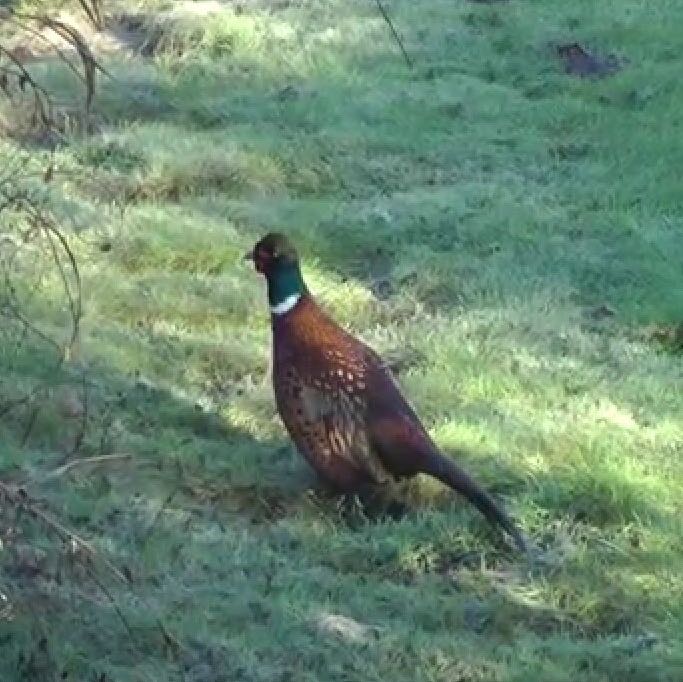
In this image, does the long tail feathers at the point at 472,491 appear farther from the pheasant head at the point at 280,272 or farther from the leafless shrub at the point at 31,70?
the leafless shrub at the point at 31,70

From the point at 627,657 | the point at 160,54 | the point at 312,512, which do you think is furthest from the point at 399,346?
the point at 160,54

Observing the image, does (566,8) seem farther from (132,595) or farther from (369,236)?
(132,595)

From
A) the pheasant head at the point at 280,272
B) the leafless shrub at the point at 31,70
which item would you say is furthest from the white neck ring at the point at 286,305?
the leafless shrub at the point at 31,70

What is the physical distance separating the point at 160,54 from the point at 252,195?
6.88 ft

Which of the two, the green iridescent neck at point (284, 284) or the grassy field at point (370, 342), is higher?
the green iridescent neck at point (284, 284)

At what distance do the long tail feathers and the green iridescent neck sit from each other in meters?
0.81

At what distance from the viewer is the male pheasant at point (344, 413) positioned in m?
6.50

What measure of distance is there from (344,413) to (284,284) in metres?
0.57

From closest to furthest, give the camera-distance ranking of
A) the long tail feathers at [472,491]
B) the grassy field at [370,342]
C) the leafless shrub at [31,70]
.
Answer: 1. the leafless shrub at [31,70]
2. the grassy field at [370,342]
3. the long tail feathers at [472,491]

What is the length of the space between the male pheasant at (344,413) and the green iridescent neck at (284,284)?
91mm

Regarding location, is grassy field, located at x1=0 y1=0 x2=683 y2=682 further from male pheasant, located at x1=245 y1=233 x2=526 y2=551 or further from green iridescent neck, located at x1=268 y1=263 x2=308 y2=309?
green iridescent neck, located at x1=268 y1=263 x2=308 y2=309

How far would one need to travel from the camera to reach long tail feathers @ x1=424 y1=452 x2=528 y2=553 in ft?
20.5

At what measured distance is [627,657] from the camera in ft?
18.3

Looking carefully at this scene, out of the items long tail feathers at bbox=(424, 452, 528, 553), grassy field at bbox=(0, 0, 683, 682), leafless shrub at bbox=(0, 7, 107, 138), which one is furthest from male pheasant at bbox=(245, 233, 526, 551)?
leafless shrub at bbox=(0, 7, 107, 138)
